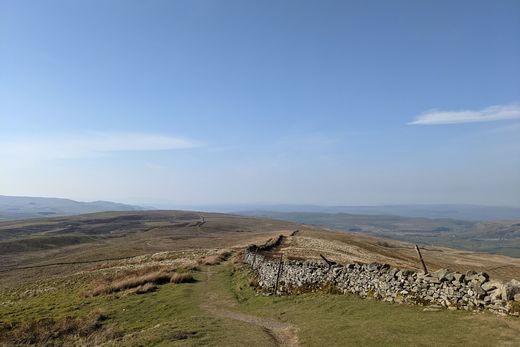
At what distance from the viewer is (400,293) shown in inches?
864

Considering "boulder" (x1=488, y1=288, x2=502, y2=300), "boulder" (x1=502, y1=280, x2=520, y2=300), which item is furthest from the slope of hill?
"boulder" (x1=502, y1=280, x2=520, y2=300)

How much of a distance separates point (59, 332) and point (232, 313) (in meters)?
10.0

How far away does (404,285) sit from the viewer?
866 inches

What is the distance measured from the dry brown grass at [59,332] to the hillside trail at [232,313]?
21.4 feet

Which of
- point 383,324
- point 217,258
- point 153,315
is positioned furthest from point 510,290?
point 217,258

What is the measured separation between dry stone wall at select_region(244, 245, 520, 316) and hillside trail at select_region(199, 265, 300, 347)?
140 inches

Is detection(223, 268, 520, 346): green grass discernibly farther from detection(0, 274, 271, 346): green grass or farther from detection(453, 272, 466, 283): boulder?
detection(0, 274, 271, 346): green grass

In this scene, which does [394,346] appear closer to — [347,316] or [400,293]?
[347,316]

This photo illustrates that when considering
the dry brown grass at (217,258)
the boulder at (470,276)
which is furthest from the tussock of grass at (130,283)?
the boulder at (470,276)

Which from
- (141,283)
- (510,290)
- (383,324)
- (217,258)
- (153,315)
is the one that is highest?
(510,290)

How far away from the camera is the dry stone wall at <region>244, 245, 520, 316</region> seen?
1732 cm

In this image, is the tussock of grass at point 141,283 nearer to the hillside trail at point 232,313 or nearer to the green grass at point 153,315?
the green grass at point 153,315

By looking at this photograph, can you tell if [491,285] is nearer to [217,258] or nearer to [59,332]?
[59,332]

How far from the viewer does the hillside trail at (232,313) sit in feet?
63.1
